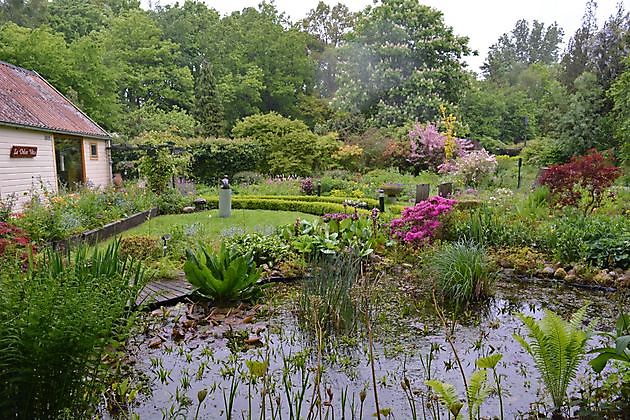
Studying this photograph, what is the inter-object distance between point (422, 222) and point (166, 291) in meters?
3.42

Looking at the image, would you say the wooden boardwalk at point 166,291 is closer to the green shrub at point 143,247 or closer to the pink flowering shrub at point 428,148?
the green shrub at point 143,247

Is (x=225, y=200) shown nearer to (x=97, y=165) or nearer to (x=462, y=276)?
(x=97, y=165)

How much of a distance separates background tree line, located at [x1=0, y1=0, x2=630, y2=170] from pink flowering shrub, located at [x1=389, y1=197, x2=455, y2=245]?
1089cm

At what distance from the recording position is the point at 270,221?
974cm

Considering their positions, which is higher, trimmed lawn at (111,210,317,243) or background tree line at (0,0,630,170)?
background tree line at (0,0,630,170)

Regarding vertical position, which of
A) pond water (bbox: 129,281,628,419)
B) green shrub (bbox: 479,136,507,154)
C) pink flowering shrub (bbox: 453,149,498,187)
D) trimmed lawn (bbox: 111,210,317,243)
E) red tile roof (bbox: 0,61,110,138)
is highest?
red tile roof (bbox: 0,61,110,138)

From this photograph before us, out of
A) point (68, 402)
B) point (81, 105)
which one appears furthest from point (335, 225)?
point (81, 105)

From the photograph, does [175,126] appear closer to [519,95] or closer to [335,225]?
Answer: [335,225]

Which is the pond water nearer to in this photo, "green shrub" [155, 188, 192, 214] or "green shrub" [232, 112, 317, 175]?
"green shrub" [155, 188, 192, 214]

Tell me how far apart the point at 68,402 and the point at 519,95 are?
30.9 meters

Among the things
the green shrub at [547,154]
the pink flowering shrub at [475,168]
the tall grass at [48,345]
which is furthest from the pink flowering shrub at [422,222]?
the green shrub at [547,154]

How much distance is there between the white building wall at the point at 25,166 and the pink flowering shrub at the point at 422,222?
7492 millimetres

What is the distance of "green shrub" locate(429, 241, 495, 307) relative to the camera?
4.49 meters

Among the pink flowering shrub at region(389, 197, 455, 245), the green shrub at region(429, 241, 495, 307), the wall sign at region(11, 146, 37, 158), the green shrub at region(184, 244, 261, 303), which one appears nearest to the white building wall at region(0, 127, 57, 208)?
the wall sign at region(11, 146, 37, 158)
